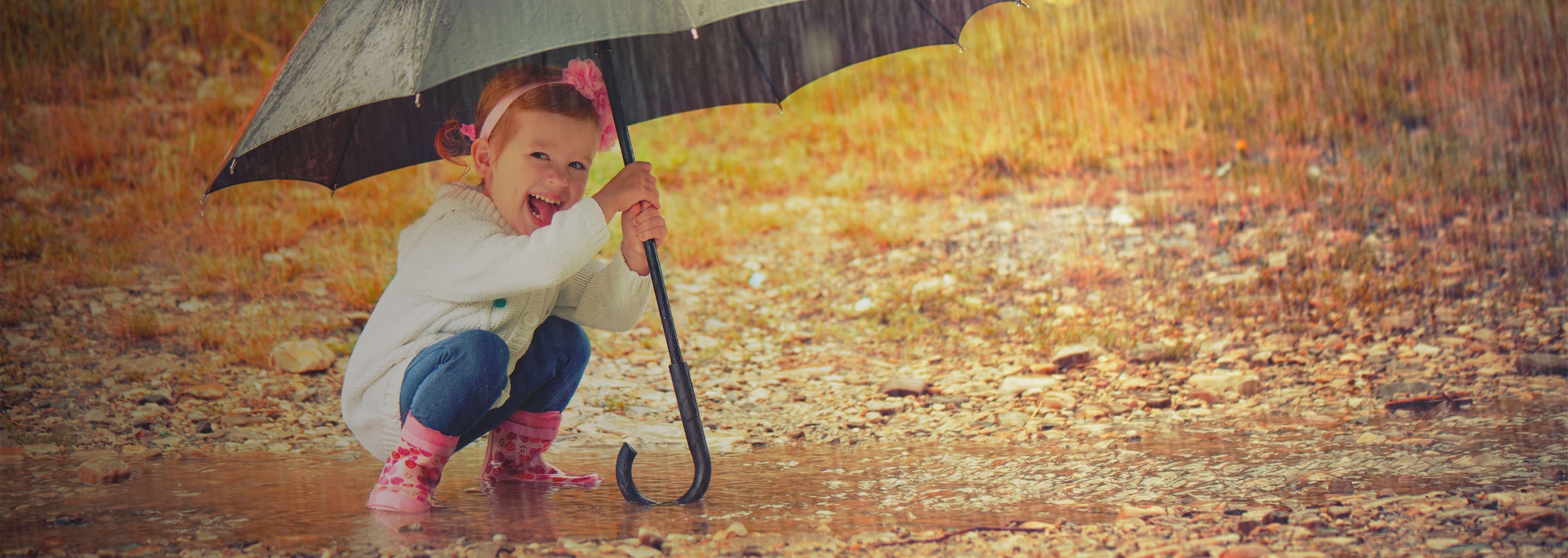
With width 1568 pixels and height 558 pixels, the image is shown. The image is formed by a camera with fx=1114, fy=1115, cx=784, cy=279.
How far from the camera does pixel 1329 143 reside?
258 inches

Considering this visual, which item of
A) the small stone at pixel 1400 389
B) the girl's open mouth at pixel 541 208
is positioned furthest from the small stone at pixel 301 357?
the small stone at pixel 1400 389

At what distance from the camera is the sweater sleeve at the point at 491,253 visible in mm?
2221

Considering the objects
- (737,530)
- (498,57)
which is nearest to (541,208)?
(498,57)

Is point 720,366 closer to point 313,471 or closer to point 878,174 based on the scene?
point 313,471

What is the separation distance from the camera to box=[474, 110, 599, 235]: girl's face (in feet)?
7.93

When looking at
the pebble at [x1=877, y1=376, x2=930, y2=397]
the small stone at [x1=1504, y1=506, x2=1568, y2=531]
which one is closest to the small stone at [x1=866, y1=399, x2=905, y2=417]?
the pebble at [x1=877, y1=376, x2=930, y2=397]

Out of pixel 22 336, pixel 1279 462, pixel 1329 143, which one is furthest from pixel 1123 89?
pixel 22 336

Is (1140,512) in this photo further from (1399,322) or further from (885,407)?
(1399,322)

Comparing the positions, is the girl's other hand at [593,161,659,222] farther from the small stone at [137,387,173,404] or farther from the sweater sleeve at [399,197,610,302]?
the small stone at [137,387,173,404]

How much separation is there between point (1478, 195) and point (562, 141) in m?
5.23

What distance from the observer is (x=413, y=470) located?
2.40 meters

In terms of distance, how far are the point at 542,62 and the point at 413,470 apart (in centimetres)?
97

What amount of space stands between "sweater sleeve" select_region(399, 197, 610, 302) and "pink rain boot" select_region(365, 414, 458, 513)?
0.30 meters

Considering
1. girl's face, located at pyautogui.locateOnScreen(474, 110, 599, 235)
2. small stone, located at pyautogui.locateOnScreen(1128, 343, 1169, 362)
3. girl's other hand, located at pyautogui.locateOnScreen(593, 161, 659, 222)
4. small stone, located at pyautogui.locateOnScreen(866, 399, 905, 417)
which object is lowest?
small stone, located at pyautogui.locateOnScreen(866, 399, 905, 417)
